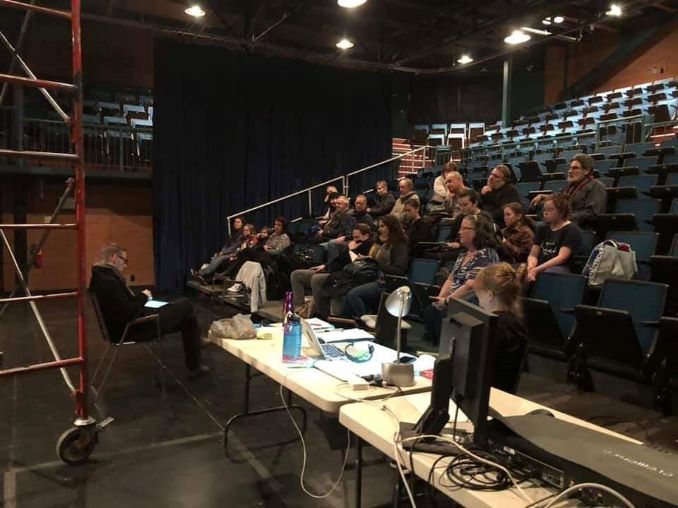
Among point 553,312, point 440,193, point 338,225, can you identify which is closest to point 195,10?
point 338,225

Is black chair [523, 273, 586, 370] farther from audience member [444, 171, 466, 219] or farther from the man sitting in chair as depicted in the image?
the man sitting in chair

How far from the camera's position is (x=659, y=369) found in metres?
3.05

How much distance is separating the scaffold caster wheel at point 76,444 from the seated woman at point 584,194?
373cm

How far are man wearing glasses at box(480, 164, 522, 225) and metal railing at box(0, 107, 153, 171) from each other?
20.2 feet

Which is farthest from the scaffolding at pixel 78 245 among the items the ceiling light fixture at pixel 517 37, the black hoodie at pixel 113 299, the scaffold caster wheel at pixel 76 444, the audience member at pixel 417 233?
the ceiling light fixture at pixel 517 37

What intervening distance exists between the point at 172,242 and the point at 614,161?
651 cm

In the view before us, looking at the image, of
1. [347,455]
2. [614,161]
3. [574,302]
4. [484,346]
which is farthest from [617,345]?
[614,161]

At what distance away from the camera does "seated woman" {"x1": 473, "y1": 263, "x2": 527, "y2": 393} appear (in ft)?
6.37

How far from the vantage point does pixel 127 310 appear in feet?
12.3

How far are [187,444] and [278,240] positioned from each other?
4.73 m

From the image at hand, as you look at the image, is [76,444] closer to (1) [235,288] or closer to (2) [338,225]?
(1) [235,288]

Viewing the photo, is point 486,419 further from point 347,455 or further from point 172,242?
A: point 172,242

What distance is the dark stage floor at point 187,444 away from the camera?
7.85ft

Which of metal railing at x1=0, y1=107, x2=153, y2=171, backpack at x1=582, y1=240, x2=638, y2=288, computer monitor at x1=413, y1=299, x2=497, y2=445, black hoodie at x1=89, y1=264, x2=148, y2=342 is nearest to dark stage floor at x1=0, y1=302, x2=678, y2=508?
black hoodie at x1=89, y1=264, x2=148, y2=342
